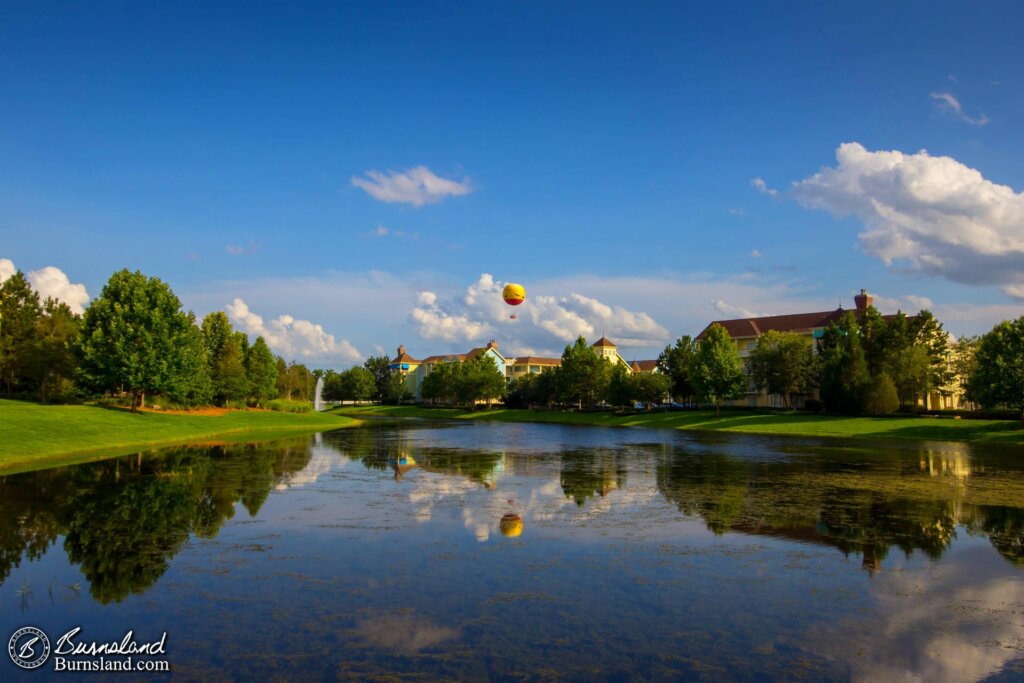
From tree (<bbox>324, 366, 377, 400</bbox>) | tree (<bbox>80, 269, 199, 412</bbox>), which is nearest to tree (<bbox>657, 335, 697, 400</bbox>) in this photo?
tree (<bbox>80, 269, 199, 412</bbox>)

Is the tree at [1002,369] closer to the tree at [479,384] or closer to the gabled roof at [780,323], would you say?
the gabled roof at [780,323]

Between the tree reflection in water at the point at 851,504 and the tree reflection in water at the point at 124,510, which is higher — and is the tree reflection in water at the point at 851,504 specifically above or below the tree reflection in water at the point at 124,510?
below

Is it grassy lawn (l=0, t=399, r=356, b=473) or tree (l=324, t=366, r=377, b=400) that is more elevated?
tree (l=324, t=366, r=377, b=400)

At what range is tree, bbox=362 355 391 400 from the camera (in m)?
192

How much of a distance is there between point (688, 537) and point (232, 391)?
72533 millimetres

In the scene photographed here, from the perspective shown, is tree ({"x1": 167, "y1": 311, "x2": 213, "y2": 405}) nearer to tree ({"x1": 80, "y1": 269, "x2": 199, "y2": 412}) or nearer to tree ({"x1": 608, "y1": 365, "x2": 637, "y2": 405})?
tree ({"x1": 80, "y1": 269, "x2": 199, "y2": 412})

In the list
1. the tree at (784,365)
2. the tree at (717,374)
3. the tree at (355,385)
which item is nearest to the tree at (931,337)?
the tree at (784,365)

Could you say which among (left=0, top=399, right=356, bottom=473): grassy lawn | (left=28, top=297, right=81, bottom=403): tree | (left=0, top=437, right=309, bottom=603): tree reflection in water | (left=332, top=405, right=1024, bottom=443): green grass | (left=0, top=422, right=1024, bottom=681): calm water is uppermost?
(left=28, top=297, right=81, bottom=403): tree

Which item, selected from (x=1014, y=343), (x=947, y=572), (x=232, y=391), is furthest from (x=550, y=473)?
(x=232, y=391)

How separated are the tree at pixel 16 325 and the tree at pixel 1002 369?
292ft

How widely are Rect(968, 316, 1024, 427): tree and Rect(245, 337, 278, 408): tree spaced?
267 feet

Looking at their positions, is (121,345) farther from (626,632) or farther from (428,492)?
(626,632)

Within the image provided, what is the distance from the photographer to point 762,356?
92.1 meters

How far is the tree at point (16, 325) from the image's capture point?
63375 mm
